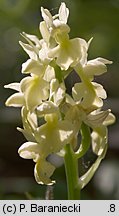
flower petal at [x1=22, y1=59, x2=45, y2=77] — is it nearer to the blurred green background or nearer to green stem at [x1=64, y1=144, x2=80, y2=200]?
Answer: green stem at [x1=64, y1=144, x2=80, y2=200]

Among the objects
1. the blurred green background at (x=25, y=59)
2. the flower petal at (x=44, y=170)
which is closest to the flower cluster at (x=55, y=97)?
the flower petal at (x=44, y=170)

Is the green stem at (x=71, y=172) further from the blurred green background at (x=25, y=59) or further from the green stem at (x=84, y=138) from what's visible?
the blurred green background at (x=25, y=59)

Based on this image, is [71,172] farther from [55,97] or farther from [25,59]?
[25,59]

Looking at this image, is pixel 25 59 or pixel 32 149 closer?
pixel 32 149

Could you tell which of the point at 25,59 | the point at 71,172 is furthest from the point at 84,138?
the point at 25,59

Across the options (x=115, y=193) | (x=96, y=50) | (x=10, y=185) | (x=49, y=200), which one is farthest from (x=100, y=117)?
(x=96, y=50)

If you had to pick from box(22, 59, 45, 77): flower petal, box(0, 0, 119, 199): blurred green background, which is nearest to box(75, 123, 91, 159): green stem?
box(22, 59, 45, 77): flower petal
